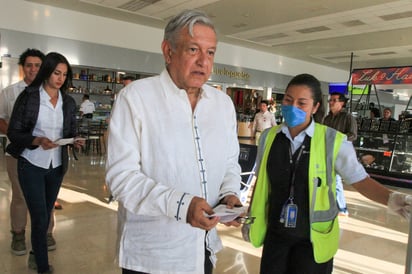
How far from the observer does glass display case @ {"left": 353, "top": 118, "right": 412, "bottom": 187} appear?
24.3ft

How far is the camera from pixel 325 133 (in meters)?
1.90

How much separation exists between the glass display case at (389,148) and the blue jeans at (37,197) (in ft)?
20.6

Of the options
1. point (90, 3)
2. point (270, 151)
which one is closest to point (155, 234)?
point (270, 151)

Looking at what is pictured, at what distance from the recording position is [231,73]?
45.5 feet

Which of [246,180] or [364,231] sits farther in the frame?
[246,180]

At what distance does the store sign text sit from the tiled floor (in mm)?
8615

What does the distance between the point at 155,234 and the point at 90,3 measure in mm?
8968

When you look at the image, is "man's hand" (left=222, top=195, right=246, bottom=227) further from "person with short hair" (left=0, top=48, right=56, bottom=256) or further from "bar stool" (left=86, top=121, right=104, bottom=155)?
"bar stool" (left=86, top=121, right=104, bottom=155)

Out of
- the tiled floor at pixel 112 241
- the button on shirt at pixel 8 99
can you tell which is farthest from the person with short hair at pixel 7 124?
the tiled floor at pixel 112 241

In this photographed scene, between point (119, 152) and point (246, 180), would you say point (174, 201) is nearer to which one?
point (119, 152)

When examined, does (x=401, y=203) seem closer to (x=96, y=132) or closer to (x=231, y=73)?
(x=96, y=132)

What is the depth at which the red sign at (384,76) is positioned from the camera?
27.0 ft

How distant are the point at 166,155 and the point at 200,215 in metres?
0.28

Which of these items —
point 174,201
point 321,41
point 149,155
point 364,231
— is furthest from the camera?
point 321,41
